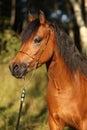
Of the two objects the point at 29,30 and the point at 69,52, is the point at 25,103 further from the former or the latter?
the point at 29,30

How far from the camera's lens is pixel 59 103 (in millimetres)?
5035

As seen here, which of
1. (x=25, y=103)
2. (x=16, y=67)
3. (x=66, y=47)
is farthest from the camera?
(x=25, y=103)

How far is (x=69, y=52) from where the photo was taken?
4977mm

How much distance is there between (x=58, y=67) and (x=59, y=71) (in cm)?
5

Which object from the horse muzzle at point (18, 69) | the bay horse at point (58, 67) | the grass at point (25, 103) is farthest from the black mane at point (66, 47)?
the grass at point (25, 103)

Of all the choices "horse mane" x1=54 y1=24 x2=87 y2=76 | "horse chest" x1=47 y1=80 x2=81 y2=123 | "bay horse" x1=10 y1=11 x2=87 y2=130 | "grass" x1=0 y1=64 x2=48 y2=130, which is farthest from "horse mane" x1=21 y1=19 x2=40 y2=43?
"grass" x1=0 y1=64 x2=48 y2=130

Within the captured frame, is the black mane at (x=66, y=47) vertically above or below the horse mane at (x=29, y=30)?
below

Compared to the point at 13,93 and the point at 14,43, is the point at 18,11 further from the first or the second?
the point at 13,93

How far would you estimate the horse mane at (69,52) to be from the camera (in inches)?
193

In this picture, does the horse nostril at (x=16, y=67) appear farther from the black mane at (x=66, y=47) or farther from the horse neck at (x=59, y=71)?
the horse neck at (x=59, y=71)

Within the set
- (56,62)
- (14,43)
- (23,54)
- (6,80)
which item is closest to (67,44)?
(56,62)

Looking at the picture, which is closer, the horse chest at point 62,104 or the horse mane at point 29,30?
the horse mane at point 29,30

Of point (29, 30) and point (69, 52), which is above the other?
point (29, 30)

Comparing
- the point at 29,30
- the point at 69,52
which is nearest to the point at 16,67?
the point at 29,30
